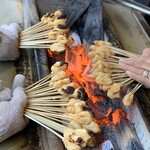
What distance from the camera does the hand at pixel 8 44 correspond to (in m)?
2.47

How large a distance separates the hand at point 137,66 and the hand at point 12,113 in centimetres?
73

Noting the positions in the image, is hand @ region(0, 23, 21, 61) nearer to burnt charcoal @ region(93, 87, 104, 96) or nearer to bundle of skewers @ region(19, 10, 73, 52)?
bundle of skewers @ region(19, 10, 73, 52)

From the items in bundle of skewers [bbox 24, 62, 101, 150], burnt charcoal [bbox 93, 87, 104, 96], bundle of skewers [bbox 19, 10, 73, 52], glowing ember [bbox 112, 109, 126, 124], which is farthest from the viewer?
bundle of skewers [bbox 19, 10, 73, 52]

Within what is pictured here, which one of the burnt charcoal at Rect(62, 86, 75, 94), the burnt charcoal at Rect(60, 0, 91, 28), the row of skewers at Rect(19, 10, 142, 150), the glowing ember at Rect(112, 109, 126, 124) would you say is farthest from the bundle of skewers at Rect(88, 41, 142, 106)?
the burnt charcoal at Rect(60, 0, 91, 28)

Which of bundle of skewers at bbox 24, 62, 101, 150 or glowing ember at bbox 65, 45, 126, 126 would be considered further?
glowing ember at bbox 65, 45, 126, 126

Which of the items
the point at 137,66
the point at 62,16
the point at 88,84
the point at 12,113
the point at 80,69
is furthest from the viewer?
the point at 62,16

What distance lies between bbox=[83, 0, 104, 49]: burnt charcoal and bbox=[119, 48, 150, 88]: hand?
508 millimetres

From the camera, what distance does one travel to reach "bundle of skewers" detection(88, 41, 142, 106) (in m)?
2.10

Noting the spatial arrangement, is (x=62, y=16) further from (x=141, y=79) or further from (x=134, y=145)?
(x=134, y=145)

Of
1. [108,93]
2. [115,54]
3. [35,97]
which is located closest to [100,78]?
[108,93]

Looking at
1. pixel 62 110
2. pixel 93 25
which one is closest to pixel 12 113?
pixel 62 110

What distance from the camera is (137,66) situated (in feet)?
7.01

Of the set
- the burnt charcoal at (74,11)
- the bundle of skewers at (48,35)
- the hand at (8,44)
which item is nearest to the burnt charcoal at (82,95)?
the bundle of skewers at (48,35)

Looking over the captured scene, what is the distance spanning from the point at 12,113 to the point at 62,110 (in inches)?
13.1
